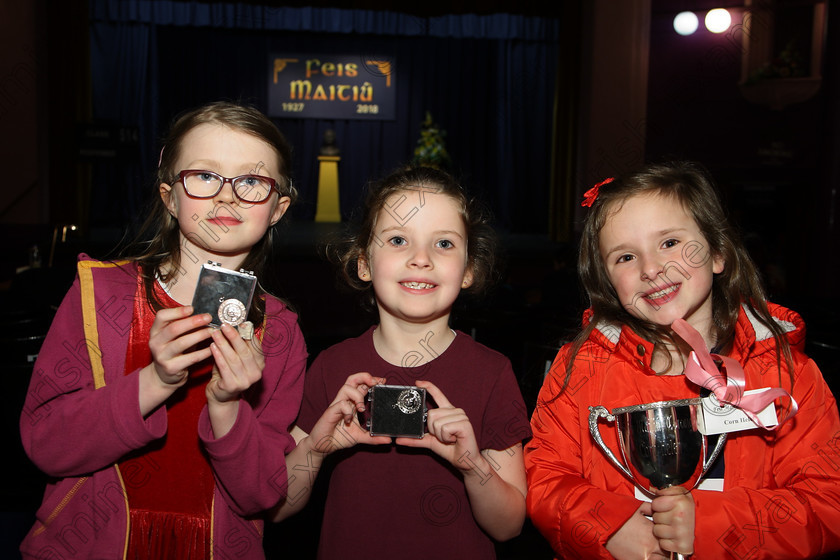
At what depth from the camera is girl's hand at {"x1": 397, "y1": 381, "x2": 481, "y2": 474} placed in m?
1.07

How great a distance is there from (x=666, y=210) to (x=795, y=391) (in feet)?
1.27

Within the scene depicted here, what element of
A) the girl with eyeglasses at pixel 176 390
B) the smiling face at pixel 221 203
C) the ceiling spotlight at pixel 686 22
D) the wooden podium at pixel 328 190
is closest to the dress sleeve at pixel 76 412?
the girl with eyeglasses at pixel 176 390

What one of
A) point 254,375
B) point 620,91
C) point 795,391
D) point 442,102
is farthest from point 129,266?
point 442,102

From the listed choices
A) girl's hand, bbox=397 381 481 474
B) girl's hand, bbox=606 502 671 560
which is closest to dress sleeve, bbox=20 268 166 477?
girl's hand, bbox=397 381 481 474

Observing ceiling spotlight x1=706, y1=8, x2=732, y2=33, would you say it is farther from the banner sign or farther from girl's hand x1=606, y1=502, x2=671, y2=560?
girl's hand x1=606, y1=502, x2=671, y2=560

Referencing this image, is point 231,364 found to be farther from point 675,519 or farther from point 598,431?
point 675,519

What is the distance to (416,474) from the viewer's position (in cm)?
118

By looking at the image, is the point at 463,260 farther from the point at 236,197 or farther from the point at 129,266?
the point at 129,266

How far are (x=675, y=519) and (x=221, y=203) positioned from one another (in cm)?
90

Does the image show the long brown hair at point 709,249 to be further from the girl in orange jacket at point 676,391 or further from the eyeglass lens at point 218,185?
the eyeglass lens at point 218,185

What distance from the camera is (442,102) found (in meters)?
10.7

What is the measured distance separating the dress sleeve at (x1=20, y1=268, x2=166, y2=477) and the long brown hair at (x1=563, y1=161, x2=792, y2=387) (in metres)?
0.74

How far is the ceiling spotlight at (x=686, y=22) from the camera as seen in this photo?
6.58m

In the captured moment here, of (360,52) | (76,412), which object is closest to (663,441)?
(76,412)
